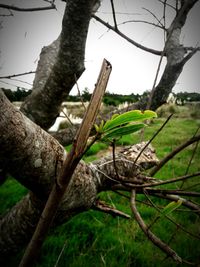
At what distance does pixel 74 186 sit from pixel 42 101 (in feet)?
2.78

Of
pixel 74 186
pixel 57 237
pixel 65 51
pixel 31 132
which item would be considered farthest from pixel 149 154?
pixel 57 237

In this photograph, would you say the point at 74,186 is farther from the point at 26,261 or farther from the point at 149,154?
the point at 149,154

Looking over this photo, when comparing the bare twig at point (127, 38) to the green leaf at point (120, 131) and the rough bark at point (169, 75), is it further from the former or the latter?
the green leaf at point (120, 131)

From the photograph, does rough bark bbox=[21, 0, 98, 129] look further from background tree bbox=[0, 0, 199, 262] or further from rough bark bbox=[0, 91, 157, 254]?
rough bark bbox=[0, 91, 157, 254]

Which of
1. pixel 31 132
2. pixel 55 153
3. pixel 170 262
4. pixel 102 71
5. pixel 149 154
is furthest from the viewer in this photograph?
pixel 170 262

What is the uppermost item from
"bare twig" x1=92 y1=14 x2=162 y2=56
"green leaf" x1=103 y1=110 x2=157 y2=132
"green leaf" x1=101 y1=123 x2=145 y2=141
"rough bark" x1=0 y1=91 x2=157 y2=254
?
"bare twig" x1=92 y1=14 x2=162 y2=56

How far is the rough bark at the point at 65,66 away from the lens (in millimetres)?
1313

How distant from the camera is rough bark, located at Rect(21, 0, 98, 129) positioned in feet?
4.31

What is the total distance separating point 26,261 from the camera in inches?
24.0

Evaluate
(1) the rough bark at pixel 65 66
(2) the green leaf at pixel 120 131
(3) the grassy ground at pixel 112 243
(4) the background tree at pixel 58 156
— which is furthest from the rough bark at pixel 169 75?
(2) the green leaf at pixel 120 131

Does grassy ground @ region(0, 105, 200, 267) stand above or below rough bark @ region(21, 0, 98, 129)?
below

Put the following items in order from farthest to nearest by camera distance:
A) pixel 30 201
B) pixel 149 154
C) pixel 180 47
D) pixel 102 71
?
1. pixel 180 47
2. pixel 149 154
3. pixel 30 201
4. pixel 102 71

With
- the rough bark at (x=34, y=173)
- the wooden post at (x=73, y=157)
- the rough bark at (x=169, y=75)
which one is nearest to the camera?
the wooden post at (x=73, y=157)

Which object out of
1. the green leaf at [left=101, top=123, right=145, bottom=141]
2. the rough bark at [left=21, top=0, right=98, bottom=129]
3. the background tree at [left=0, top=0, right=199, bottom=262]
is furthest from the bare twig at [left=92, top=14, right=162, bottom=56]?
the green leaf at [left=101, top=123, right=145, bottom=141]
